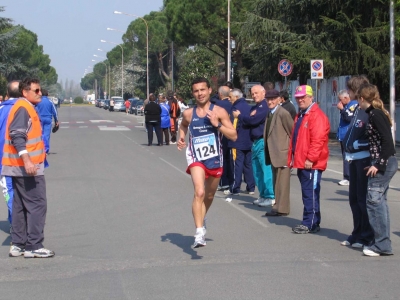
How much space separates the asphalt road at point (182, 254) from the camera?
6.39 meters

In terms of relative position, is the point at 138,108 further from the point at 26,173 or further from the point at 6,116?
the point at 26,173

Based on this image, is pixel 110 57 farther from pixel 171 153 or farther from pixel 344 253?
pixel 344 253

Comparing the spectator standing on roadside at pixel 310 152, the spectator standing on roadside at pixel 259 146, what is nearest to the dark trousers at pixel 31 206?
the spectator standing on roadside at pixel 310 152

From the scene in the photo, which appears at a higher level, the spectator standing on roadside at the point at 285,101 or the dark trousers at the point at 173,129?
the spectator standing on roadside at the point at 285,101

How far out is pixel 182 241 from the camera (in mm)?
8547

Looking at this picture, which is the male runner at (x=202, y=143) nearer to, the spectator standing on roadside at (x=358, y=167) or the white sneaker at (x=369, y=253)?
the spectator standing on roadside at (x=358, y=167)

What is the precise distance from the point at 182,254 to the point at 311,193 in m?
2.02

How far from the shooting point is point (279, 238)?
344 inches

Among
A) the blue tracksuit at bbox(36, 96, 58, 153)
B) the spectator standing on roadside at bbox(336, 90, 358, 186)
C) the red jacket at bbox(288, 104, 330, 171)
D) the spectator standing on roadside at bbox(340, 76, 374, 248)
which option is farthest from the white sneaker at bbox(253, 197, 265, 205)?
the blue tracksuit at bbox(36, 96, 58, 153)

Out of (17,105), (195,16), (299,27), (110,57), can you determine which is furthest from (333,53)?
(110,57)

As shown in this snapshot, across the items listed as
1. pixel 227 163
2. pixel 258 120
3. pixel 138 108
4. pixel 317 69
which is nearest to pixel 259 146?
pixel 258 120

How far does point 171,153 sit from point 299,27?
12535 millimetres

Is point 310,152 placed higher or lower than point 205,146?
lower

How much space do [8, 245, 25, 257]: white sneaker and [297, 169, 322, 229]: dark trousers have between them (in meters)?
3.46
